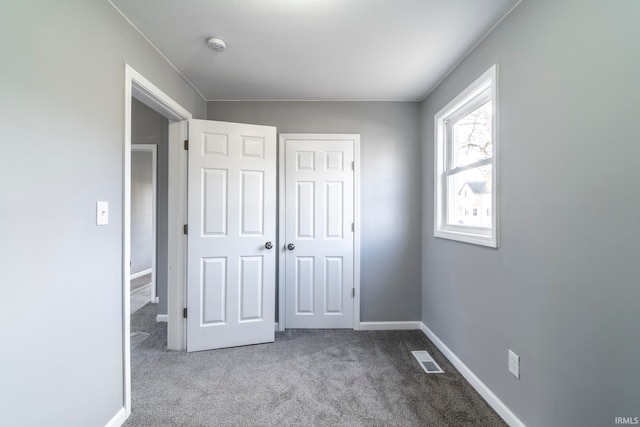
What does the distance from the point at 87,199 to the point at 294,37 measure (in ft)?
5.16

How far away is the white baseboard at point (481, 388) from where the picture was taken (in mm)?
1488

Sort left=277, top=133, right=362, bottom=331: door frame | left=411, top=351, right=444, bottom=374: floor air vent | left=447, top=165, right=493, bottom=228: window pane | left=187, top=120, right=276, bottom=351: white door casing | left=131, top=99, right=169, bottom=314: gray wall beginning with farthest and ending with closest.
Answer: left=131, top=99, right=169, bottom=314: gray wall, left=277, top=133, right=362, bottom=331: door frame, left=187, top=120, right=276, bottom=351: white door casing, left=411, top=351, right=444, bottom=374: floor air vent, left=447, top=165, right=493, bottom=228: window pane

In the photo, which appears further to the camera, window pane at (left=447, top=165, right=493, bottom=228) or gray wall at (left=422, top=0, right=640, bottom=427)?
window pane at (left=447, top=165, right=493, bottom=228)

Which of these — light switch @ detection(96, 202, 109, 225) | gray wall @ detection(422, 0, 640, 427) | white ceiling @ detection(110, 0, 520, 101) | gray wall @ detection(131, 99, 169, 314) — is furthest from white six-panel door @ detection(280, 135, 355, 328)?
light switch @ detection(96, 202, 109, 225)

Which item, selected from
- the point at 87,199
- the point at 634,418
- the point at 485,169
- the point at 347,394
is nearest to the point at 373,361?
the point at 347,394

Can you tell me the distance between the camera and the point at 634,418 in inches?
37.0

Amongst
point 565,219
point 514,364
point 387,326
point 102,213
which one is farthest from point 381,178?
point 102,213

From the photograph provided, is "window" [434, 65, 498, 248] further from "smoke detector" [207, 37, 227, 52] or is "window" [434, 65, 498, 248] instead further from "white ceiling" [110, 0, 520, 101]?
"smoke detector" [207, 37, 227, 52]

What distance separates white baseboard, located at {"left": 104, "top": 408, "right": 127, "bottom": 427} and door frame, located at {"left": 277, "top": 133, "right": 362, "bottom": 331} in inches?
54.5

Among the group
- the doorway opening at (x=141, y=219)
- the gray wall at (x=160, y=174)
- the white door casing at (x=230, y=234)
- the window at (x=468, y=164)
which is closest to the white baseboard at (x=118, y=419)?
the white door casing at (x=230, y=234)

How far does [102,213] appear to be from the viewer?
4.59 ft

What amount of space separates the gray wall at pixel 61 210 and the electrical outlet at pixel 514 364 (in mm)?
2292

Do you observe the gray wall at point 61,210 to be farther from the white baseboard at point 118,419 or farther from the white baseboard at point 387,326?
the white baseboard at point 387,326

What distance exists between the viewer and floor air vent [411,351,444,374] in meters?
2.03
